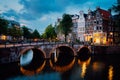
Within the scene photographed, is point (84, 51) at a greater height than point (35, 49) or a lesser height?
lesser

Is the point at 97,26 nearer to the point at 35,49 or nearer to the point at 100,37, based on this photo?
the point at 100,37

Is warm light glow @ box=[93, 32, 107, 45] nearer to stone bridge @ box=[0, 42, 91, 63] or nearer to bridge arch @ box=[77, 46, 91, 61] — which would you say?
bridge arch @ box=[77, 46, 91, 61]

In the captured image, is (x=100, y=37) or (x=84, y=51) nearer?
(x=84, y=51)

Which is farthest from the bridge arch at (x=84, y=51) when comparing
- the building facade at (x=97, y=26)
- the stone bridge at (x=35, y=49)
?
the building facade at (x=97, y=26)

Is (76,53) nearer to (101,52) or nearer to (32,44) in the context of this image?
(101,52)

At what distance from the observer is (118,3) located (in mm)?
48688

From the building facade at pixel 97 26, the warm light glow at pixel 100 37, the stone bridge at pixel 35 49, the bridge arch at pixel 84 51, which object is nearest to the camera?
the stone bridge at pixel 35 49

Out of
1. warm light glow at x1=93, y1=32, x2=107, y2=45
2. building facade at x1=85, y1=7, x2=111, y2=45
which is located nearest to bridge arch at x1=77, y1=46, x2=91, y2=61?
building facade at x1=85, y1=7, x2=111, y2=45

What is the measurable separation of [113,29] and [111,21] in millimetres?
2996

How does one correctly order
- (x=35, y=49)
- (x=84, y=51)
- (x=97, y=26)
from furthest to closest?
(x=97, y=26)
(x=84, y=51)
(x=35, y=49)

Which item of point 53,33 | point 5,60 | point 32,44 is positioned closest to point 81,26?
point 53,33

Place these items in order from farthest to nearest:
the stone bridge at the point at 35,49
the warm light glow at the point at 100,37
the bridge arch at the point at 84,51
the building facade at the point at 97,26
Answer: the building facade at the point at 97,26 → the warm light glow at the point at 100,37 → the bridge arch at the point at 84,51 → the stone bridge at the point at 35,49


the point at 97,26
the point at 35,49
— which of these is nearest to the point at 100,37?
the point at 97,26

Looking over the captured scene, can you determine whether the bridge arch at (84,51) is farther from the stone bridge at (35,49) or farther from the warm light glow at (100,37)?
the warm light glow at (100,37)
